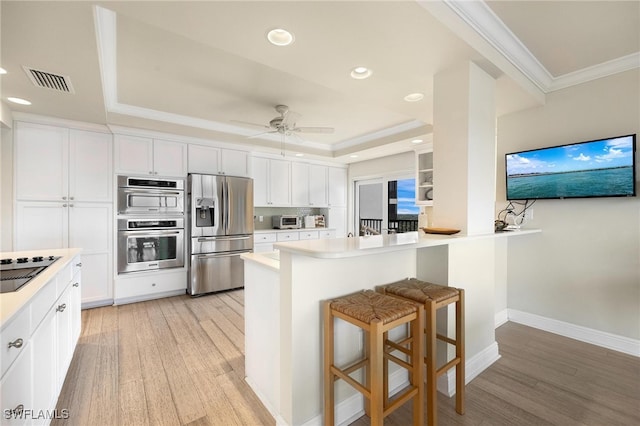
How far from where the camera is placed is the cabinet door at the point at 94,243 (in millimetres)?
3417

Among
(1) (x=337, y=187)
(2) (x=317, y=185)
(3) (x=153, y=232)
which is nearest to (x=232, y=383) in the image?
(3) (x=153, y=232)

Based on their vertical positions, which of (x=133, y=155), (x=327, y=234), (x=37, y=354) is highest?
(x=133, y=155)

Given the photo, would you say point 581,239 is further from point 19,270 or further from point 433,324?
point 19,270

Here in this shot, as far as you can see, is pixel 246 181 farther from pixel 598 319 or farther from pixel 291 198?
pixel 598 319

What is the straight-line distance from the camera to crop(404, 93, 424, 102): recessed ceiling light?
2.55 m

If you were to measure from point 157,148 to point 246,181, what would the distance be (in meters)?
1.31

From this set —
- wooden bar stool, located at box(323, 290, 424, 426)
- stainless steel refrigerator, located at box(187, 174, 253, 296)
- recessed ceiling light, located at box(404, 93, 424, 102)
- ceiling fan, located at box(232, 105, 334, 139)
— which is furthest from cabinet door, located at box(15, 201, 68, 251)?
recessed ceiling light, located at box(404, 93, 424, 102)

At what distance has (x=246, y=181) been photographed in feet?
14.6

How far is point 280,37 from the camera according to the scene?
173 cm

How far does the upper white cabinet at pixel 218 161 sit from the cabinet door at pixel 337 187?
207cm

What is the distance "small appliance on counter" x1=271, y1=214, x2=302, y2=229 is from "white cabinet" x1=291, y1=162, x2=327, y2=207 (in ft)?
1.01

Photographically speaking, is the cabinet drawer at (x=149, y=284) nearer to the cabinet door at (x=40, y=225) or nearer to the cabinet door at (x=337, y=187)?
A: the cabinet door at (x=40, y=225)

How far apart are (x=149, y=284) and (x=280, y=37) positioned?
3.67 meters

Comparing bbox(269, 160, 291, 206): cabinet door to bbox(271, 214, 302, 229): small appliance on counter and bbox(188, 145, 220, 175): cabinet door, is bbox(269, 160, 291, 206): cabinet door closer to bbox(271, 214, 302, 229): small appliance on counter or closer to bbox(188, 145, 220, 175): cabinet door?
bbox(271, 214, 302, 229): small appliance on counter
